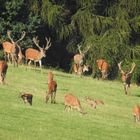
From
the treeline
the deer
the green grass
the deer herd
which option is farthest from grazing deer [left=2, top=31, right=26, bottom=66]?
the deer

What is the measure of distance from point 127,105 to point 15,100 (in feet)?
23.8

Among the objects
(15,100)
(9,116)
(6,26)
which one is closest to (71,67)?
(6,26)

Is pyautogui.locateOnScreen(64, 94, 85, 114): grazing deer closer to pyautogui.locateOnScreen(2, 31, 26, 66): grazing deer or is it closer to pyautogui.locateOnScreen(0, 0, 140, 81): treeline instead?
pyautogui.locateOnScreen(2, 31, 26, 66): grazing deer

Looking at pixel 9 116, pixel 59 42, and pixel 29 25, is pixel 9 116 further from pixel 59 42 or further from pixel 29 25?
pixel 59 42

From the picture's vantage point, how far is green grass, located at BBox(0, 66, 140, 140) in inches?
695

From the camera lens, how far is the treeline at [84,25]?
4234 centimetres

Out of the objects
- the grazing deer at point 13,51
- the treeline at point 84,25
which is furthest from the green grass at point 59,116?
the treeline at point 84,25

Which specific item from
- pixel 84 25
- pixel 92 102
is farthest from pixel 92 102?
pixel 84 25

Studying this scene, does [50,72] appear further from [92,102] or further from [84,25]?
[84,25]

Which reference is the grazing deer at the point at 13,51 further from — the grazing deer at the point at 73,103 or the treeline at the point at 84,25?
the grazing deer at the point at 73,103

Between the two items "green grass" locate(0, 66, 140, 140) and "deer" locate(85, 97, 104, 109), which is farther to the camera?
"deer" locate(85, 97, 104, 109)

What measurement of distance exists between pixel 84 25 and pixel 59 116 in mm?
24024

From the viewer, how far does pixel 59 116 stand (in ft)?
66.3

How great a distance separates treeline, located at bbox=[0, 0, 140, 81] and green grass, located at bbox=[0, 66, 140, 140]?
12.6 meters
